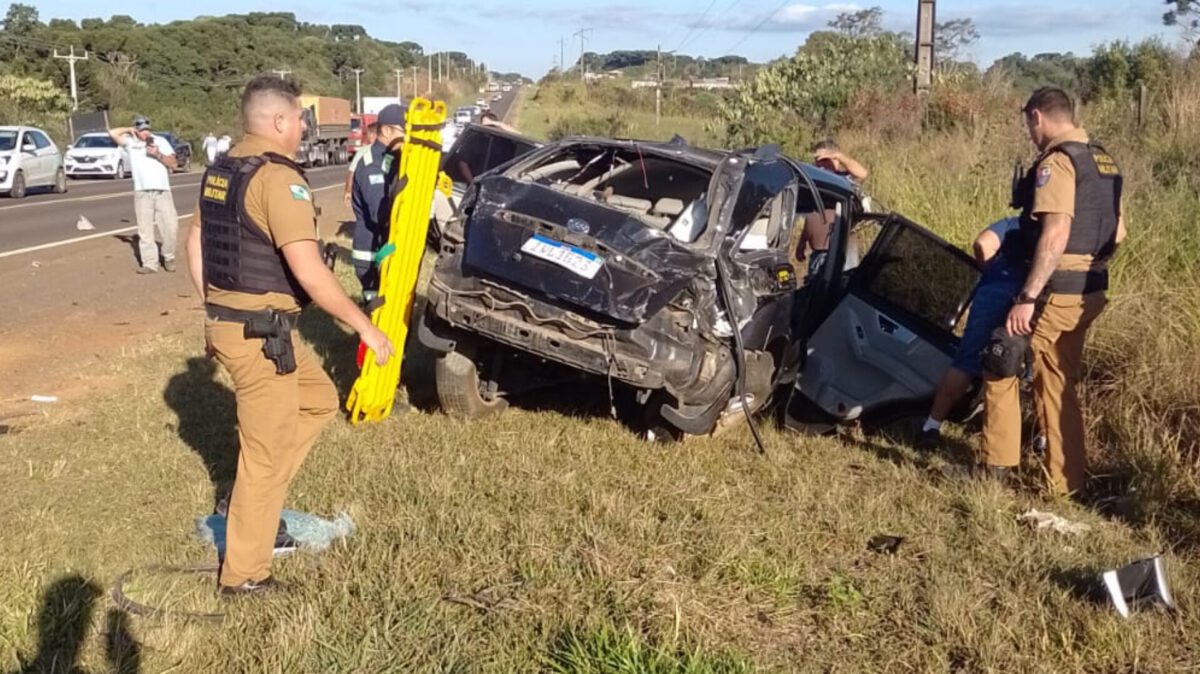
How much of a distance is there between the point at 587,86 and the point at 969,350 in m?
67.3

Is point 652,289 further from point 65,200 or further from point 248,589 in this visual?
point 65,200

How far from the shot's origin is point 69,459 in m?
5.89

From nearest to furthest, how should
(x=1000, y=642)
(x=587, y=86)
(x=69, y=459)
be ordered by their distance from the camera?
(x=1000, y=642)
(x=69, y=459)
(x=587, y=86)

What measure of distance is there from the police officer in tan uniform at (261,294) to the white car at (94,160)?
30.0m

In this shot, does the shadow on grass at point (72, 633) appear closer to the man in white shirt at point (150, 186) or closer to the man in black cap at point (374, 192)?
the man in black cap at point (374, 192)

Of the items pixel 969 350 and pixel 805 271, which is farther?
pixel 805 271

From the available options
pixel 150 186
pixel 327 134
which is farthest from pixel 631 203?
pixel 327 134

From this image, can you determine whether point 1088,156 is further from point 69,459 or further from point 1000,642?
point 69,459

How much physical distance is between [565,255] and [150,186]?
320 inches

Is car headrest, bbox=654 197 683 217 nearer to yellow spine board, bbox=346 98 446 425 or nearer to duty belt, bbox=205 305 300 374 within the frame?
yellow spine board, bbox=346 98 446 425

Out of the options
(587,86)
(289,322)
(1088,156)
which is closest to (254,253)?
(289,322)

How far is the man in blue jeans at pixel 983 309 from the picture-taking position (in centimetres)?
585

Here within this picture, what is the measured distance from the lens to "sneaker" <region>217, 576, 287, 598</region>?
418 centimetres

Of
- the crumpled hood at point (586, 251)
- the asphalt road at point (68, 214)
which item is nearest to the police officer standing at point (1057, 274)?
the crumpled hood at point (586, 251)
